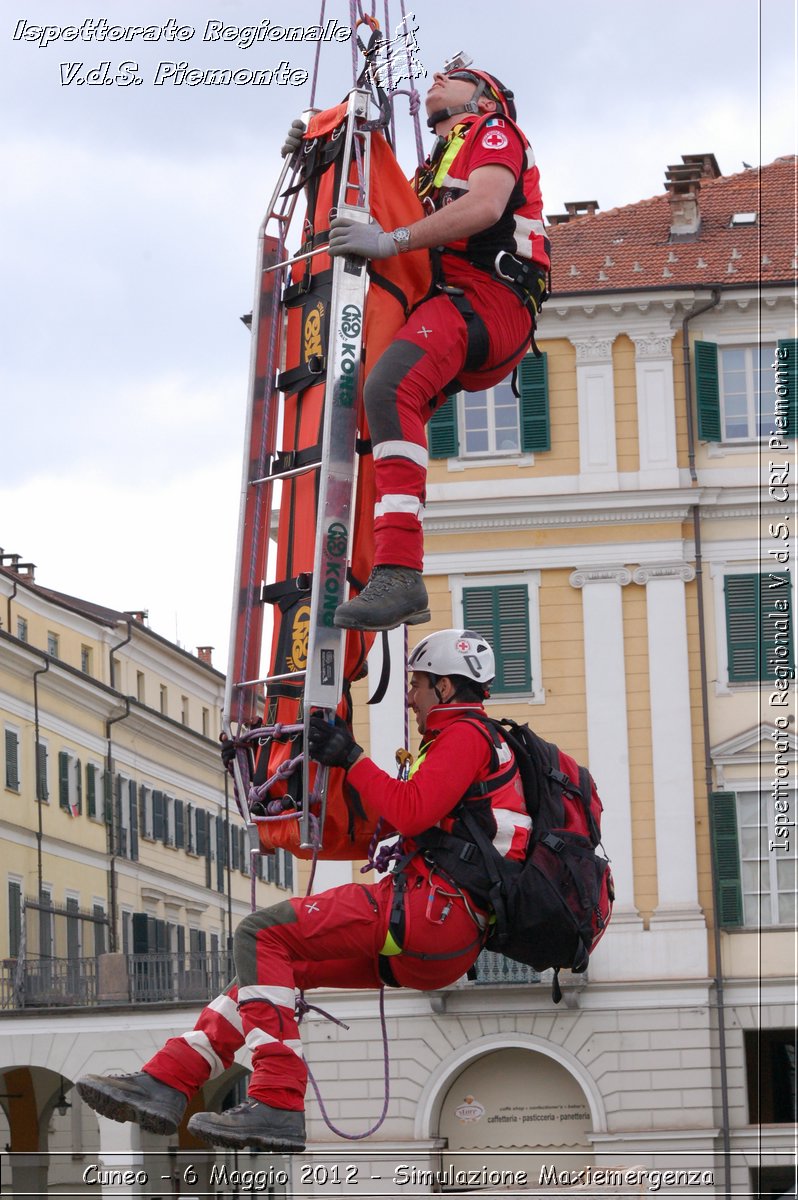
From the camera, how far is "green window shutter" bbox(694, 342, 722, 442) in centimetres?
3306

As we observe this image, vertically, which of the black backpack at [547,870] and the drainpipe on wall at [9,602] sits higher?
the drainpipe on wall at [9,602]

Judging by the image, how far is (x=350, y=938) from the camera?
7.78 metres

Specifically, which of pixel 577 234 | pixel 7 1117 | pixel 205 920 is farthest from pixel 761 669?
pixel 205 920

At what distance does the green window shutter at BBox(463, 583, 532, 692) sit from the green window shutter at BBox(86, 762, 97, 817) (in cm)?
1894

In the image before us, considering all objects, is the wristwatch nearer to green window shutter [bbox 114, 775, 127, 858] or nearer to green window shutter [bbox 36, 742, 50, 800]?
green window shutter [bbox 36, 742, 50, 800]

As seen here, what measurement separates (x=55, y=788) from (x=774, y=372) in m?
20.4

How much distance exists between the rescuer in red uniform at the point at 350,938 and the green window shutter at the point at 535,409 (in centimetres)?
2548

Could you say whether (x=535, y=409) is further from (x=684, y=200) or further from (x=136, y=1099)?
(x=136, y=1099)

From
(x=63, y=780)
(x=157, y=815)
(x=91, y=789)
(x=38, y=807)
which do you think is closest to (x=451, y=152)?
(x=38, y=807)

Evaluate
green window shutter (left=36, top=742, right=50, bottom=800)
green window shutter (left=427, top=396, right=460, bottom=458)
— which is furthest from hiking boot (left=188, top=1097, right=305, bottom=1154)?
green window shutter (left=36, top=742, right=50, bottom=800)

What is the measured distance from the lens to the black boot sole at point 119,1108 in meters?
7.57

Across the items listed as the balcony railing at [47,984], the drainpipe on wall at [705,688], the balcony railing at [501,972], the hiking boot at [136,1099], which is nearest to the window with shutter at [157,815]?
the balcony railing at [47,984]

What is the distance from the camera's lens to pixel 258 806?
26.0ft

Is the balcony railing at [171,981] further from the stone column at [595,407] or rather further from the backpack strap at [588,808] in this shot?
the backpack strap at [588,808]
